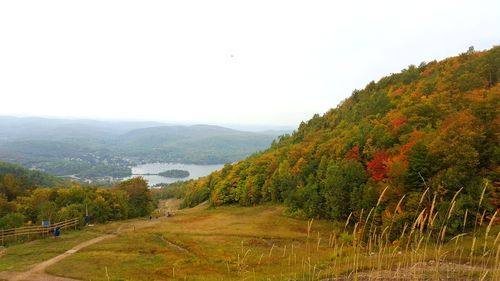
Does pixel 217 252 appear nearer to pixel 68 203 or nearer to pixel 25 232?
pixel 25 232

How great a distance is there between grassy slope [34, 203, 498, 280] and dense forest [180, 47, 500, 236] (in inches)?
125

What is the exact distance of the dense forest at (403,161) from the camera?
28.5 metres

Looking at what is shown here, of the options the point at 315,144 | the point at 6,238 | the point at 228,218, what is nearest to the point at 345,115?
the point at 315,144

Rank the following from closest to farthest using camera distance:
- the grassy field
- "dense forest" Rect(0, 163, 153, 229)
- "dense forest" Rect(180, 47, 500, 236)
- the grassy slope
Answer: the grassy field, the grassy slope, "dense forest" Rect(180, 47, 500, 236), "dense forest" Rect(0, 163, 153, 229)

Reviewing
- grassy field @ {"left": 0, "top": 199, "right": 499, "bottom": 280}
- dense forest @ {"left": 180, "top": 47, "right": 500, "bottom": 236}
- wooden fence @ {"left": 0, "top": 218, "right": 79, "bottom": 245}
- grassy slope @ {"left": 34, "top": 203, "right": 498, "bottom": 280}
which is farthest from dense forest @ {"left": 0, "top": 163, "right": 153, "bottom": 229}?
dense forest @ {"left": 180, "top": 47, "right": 500, "bottom": 236}

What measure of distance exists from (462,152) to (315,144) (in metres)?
30.2

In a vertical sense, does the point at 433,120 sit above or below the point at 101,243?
above

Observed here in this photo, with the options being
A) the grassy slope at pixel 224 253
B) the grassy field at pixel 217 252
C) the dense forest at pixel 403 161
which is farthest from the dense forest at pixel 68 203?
the dense forest at pixel 403 161

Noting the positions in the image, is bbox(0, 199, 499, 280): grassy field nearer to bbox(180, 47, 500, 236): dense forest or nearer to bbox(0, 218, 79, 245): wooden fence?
bbox(0, 218, 79, 245): wooden fence

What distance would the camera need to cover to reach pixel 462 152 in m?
28.9

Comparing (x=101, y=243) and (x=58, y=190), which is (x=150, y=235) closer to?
(x=101, y=243)

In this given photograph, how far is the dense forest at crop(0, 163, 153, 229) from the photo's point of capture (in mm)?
40844

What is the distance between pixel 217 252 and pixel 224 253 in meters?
0.54

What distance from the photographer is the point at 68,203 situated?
47.5 metres
